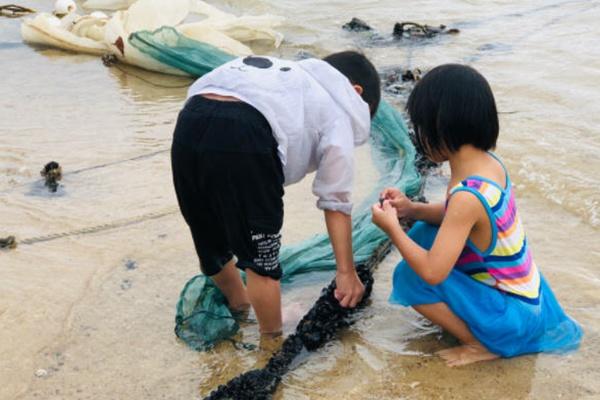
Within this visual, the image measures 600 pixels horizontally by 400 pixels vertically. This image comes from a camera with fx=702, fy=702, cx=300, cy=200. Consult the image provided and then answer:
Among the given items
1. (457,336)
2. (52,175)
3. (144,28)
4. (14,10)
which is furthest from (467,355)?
(14,10)

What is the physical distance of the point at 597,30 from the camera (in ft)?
26.5

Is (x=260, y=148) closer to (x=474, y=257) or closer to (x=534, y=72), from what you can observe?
(x=474, y=257)

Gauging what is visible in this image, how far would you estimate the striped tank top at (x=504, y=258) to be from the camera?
2.63m

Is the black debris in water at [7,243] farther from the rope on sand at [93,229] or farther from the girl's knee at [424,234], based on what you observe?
the girl's knee at [424,234]

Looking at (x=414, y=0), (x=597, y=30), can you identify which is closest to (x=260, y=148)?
(x=597, y=30)

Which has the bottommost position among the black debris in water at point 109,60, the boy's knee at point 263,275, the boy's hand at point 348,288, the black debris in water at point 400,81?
the black debris in water at point 109,60

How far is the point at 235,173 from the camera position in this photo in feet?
8.55

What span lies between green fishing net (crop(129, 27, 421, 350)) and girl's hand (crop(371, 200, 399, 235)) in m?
0.74

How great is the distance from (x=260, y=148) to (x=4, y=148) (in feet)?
10.7

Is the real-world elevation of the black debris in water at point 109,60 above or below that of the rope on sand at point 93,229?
below

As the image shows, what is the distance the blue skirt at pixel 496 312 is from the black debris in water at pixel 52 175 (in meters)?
2.56

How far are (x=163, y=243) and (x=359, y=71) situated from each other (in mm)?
1595

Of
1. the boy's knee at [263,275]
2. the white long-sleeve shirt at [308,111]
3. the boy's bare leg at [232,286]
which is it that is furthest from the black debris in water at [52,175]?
the boy's knee at [263,275]

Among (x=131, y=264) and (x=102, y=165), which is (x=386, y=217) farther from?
(x=102, y=165)
